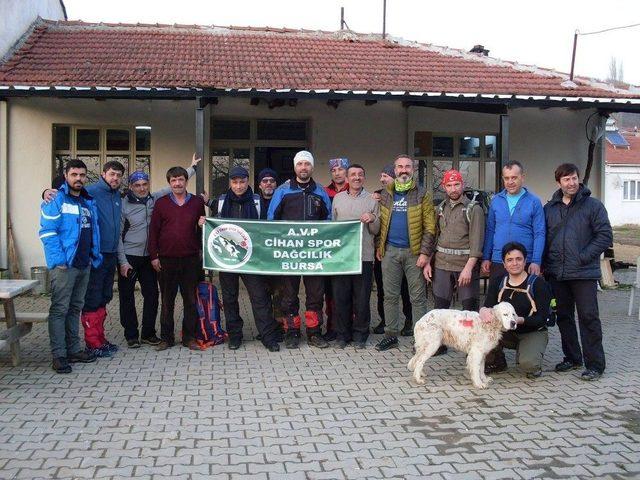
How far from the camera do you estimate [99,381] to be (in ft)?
18.4

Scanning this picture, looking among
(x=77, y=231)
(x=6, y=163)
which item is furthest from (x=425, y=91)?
(x=6, y=163)

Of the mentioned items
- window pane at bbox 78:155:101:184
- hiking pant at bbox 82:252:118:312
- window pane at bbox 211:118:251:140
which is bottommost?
hiking pant at bbox 82:252:118:312

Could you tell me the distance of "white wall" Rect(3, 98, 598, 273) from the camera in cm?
1087

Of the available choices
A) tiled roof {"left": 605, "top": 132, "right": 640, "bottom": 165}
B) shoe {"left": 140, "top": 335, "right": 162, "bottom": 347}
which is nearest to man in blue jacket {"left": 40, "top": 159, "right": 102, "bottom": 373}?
shoe {"left": 140, "top": 335, "right": 162, "bottom": 347}

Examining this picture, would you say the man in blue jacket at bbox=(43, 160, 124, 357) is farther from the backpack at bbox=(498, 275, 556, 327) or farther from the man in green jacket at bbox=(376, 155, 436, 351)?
the backpack at bbox=(498, 275, 556, 327)

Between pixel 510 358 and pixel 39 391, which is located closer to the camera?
pixel 39 391

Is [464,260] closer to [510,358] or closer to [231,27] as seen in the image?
[510,358]

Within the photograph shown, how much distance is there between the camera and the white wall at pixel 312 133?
35.7ft

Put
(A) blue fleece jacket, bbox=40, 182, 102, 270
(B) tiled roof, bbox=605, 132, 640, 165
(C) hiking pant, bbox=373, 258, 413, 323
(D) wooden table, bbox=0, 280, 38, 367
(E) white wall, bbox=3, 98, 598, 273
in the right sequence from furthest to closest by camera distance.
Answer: (B) tiled roof, bbox=605, 132, 640, 165, (E) white wall, bbox=3, 98, 598, 273, (C) hiking pant, bbox=373, 258, 413, 323, (D) wooden table, bbox=0, 280, 38, 367, (A) blue fleece jacket, bbox=40, 182, 102, 270

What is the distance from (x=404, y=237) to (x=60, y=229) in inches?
131

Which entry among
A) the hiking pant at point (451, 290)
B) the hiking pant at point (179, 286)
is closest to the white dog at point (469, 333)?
the hiking pant at point (451, 290)

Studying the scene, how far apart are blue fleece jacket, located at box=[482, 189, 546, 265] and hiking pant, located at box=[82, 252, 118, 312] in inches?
152

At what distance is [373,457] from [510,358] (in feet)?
9.75

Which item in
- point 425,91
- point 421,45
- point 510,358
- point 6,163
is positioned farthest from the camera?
point 421,45
